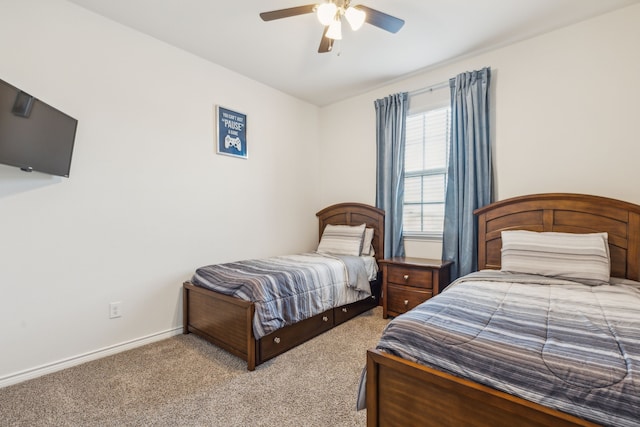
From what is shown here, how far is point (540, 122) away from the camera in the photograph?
2617mm

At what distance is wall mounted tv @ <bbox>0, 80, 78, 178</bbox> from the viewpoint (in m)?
1.67

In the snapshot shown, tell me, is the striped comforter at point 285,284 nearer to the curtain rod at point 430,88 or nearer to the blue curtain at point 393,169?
the blue curtain at point 393,169

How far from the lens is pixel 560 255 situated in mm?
2164

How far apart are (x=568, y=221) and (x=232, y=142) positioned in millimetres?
3129

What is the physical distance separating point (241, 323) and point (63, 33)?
244 cm

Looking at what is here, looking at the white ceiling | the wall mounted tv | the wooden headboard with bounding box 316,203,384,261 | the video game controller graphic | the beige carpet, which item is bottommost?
the beige carpet

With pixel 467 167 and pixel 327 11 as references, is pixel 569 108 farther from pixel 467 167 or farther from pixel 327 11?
pixel 327 11

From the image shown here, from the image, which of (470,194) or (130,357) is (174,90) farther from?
(470,194)

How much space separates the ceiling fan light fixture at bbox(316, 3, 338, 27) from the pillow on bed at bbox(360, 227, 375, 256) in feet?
7.48

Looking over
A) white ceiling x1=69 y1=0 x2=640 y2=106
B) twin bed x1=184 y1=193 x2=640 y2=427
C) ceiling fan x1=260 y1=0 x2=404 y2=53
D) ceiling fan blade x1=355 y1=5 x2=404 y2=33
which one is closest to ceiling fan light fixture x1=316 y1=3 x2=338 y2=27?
ceiling fan x1=260 y1=0 x2=404 y2=53

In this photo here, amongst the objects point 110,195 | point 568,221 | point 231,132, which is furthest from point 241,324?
point 568,221

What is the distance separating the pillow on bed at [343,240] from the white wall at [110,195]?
0.87 metres

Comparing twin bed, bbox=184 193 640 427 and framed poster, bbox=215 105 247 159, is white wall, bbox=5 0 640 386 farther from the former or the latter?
twin bed, bbox=184 193 640 427

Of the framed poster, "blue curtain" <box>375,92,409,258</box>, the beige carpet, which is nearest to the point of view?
the beige carpet
